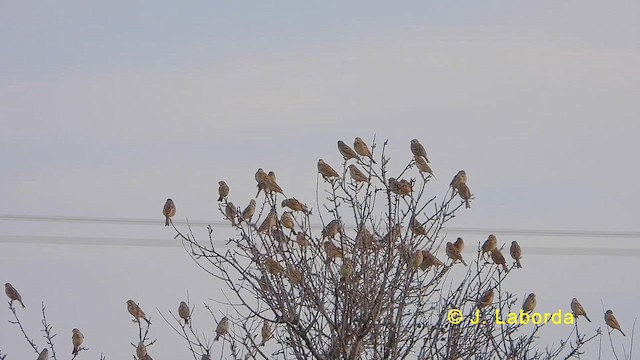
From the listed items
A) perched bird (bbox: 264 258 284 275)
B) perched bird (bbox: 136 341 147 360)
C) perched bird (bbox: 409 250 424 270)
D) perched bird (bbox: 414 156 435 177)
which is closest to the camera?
perched bird (bbox: 409 250 424 270)

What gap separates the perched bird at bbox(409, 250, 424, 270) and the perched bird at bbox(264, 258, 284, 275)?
0.51 m

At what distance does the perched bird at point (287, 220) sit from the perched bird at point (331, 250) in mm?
512

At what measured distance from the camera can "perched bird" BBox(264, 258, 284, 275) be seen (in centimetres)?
538

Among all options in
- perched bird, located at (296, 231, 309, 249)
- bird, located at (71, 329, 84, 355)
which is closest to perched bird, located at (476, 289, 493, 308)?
perched bird, located at (296, 231, 309, 249)

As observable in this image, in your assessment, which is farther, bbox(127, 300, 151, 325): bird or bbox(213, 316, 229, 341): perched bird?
bbox(127, 300, 151, 325): bird

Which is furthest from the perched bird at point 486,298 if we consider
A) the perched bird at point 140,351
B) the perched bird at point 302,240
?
the perched bird at point 140,351

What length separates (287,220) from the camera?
6.11m

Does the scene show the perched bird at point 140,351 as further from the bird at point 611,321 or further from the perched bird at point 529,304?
the bird at point 611,321

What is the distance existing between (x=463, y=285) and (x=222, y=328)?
1.54 metres

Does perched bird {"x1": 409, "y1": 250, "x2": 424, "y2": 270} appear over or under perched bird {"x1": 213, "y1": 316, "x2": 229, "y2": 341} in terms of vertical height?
under

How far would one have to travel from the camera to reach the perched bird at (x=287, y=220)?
6.01 m

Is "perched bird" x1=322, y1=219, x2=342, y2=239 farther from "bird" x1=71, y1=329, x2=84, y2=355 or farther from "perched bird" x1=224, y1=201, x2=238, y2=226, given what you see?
"bird" x1=71, y1=329, x2=84, y2=355

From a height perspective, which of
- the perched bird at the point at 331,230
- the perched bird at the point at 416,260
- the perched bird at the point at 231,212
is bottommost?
the perched bird at the point at 416,260

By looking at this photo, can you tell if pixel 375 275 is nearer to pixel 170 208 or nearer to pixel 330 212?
pixel 330 212
